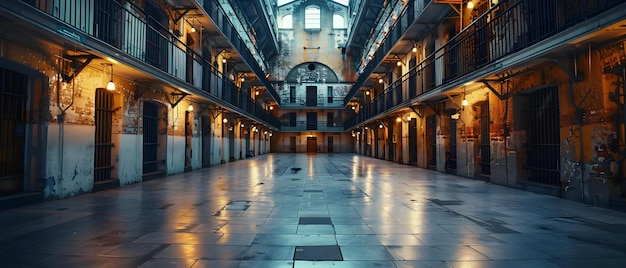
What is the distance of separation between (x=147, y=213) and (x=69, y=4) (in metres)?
4.82

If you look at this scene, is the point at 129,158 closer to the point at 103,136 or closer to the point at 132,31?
the point at 103,136

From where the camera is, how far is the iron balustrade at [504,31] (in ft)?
22.9

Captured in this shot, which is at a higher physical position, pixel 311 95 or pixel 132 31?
pixel 311 95

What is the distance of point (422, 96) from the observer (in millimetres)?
13492

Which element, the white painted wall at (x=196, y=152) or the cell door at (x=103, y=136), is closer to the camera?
the cell door at (x=103, y=136)

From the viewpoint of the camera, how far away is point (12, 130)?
6719mm

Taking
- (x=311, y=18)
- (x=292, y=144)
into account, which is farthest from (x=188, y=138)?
(x=311, y=18)

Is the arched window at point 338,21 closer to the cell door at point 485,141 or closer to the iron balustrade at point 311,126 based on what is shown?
the iron balustrade at point 311,126

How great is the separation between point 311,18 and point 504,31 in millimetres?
33797

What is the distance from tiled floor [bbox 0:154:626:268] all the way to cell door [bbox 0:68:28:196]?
2.65 ft

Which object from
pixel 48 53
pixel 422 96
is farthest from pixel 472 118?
pixel 48 53

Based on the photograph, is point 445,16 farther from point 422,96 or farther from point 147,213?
point 147,213

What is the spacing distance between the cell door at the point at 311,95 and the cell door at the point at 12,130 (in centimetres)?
3550

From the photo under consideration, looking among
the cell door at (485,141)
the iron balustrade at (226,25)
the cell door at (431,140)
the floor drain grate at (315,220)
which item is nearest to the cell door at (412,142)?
the cell door at (431,140)
